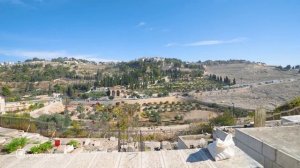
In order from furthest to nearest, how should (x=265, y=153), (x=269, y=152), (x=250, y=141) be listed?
(x=250, y=141), (x=265, y=153), (x=269, y=152)

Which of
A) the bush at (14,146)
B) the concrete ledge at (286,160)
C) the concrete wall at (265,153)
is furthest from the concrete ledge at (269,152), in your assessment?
the bush at (14,146)

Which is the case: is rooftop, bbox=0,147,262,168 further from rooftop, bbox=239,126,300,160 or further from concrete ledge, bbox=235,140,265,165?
rooftop, bbox=239,126,300,160

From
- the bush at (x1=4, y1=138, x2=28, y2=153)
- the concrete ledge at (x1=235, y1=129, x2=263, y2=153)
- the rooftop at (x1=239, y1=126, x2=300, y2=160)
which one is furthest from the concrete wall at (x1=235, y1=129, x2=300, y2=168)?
the bush at (x1=4, y1=138, x2=28, y2=153)

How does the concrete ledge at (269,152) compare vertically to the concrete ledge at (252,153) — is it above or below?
above

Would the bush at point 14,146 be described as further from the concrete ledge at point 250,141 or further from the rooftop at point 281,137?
the rooftop at point 281,137

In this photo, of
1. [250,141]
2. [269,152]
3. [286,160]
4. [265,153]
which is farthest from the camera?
[250,141]

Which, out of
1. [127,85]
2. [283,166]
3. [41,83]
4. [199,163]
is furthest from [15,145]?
[41,83]

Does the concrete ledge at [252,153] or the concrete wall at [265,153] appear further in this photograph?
the concrete ledge at [252,153]

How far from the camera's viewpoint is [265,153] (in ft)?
13.5

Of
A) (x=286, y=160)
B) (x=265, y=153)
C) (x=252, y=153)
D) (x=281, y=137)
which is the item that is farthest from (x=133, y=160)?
(x=281, y=137)

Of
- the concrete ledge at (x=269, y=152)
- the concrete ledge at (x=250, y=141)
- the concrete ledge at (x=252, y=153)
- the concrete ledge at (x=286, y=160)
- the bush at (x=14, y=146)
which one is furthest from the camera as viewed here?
the bush at (x=14, y=146)

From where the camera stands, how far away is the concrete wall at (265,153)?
11.6 feet

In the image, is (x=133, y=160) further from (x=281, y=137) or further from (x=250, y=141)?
(x=281, y=137)

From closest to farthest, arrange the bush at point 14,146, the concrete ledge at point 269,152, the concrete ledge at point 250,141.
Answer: the concrete ledge at point 269,152 → the concrete ledge at point 250,141 → the bush at point 14,146
